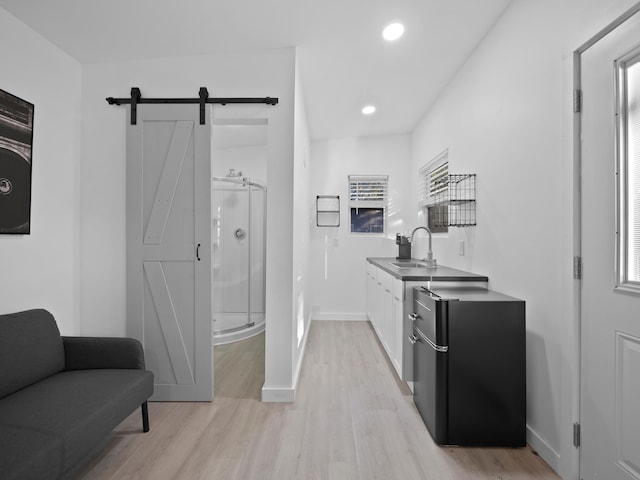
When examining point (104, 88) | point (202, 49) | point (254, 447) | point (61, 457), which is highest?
point (202, 49)

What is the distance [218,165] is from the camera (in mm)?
5113

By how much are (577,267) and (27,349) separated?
2805mm

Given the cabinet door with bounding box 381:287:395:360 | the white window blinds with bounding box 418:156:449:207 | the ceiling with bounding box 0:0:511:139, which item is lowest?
the cabinet door with bounding box 381:287:395:360

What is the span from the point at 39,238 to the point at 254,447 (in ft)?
6.08

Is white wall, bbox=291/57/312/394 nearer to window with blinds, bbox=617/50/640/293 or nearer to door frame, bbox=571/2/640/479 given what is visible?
door frame, bbox=571/2/640/479

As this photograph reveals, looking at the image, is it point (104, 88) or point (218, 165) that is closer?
point (104, 88)

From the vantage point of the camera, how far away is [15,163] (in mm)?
1926

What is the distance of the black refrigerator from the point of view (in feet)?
6.00

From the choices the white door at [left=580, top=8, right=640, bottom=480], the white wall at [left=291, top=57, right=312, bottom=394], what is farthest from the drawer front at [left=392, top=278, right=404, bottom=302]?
the white door at [left=580, top=8, right=640, bottom=480]

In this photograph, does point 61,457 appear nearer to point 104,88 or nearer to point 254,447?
point 254,447

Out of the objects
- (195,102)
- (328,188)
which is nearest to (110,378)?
(195,102)

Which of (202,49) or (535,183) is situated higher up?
(202,49)

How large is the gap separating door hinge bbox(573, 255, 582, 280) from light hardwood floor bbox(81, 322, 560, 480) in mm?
992

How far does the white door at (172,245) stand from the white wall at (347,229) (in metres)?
2.55
